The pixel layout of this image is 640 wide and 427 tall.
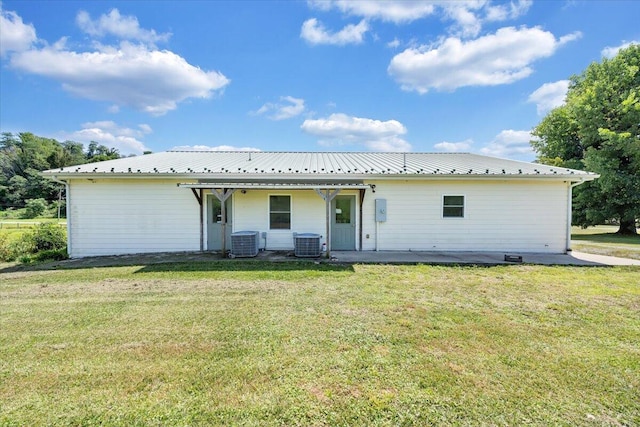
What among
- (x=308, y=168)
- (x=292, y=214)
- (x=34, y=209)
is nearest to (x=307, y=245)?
(x=292, y=214)

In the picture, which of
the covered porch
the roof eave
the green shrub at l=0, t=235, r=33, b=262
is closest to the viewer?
the green shrub at l=0, t=235, r=33, b=262

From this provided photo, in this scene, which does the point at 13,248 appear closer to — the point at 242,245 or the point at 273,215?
the point at 242,245

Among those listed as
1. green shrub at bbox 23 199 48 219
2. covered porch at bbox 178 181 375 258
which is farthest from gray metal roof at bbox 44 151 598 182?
green shrub at bbox 23 199 48 219

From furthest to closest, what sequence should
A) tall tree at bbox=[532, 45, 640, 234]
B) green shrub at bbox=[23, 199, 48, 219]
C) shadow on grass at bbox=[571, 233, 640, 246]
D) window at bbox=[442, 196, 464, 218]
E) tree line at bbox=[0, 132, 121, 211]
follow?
tree line at bbox=[0, 132, 121, 211] → green shrub at bbox=[23, 199, 48, 219] → tall tree at bbox=[532, 45, 640, 234] → shadow on grass at bbox=[571, 233, 640, 246] → window at bbox=[442, 196, 464, 218]

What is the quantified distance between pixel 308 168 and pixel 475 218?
19.5ft

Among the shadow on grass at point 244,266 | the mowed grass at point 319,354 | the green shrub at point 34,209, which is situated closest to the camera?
the mowed grass at point 319,354

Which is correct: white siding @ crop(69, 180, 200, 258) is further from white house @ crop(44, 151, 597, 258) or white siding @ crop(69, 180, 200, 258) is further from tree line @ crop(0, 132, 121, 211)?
tree line @ crop(0, 132, 121, 211)

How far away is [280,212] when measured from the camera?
10039mm

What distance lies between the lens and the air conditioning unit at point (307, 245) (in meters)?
8.84

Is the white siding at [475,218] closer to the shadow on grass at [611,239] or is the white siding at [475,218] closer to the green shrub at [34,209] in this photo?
the shadow on grass at [611,239]

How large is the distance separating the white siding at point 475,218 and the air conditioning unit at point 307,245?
6.39 ft

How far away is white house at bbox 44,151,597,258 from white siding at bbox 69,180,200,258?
0.03 metres

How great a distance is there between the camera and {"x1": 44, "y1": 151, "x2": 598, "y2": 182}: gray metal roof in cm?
945

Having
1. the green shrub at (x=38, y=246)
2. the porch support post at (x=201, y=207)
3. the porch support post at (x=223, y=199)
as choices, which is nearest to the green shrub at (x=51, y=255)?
the green shrub at (x=38, y=246)
